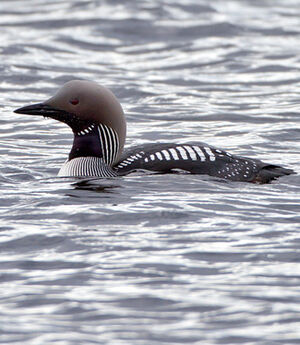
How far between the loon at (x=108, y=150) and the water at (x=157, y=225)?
10 centimetres

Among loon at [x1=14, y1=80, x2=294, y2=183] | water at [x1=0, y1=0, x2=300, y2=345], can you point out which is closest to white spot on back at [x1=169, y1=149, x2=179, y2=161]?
loon at [x1=14, y1=80, x2=294, y2=183]

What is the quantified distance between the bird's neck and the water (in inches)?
10.8

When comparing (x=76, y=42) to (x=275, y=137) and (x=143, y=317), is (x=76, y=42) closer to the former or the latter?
(x=275, y=137)

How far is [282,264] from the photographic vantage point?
5309 millimetres

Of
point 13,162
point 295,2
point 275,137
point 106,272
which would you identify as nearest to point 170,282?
point 106,272

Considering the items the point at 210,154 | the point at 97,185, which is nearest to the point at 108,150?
the point at 97,185

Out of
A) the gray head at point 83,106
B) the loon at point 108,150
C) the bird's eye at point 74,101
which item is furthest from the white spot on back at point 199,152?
the bird's eye at point 74,101

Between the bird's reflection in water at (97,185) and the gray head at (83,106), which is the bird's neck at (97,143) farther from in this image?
the bird's reflection in water at (97,185)

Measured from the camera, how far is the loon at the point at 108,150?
23.1ft

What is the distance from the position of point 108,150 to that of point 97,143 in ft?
0.36

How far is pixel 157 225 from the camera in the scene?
19.9 ft

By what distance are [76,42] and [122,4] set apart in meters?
2.65

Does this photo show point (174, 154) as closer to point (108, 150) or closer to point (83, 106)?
point (108, 150)

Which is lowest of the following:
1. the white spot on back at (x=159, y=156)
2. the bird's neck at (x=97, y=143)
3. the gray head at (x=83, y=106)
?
the white spot on back at (x=159, y=156)
